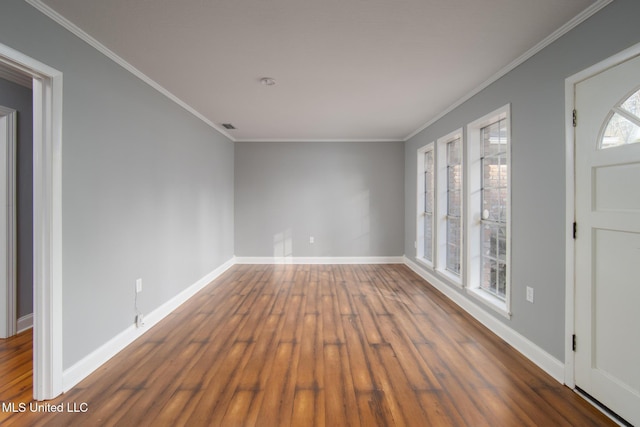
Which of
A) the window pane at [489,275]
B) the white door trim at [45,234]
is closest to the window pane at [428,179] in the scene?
the window pane at [489,275]

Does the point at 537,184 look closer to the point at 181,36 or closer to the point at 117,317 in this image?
the point at 181,36

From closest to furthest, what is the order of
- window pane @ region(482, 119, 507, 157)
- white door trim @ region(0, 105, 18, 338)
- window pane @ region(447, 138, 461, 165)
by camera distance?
white door trim @ region(0, 105, 18, 338)
window pane @ region(482, 119, 507, 157)
window pane @ region(447, 138, 461, 165)

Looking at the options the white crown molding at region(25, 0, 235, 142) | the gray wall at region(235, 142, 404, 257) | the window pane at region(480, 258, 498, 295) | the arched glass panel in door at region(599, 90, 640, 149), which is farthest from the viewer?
the gray wall at region(235, 142, 404, 257)

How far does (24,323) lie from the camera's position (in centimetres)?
271

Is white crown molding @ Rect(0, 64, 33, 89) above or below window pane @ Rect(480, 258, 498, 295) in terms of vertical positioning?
above

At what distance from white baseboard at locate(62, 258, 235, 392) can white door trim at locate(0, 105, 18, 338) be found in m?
1.09

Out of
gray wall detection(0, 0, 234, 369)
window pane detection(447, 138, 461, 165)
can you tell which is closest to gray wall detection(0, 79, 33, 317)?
gray wall detection(0, 0, 234, 369)

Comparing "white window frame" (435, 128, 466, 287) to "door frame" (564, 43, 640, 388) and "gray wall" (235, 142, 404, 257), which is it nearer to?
"gray wall" (235, 142, 404, 257)

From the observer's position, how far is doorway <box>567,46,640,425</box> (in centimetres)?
159

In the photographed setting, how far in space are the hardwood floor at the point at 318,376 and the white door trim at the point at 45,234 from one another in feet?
0.85

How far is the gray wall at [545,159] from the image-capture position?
1.76 m

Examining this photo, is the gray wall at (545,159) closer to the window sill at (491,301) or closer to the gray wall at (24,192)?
the window sill at (491,301)

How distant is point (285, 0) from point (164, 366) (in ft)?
8.80

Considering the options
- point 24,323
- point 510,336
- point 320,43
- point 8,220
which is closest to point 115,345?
point 24,323
